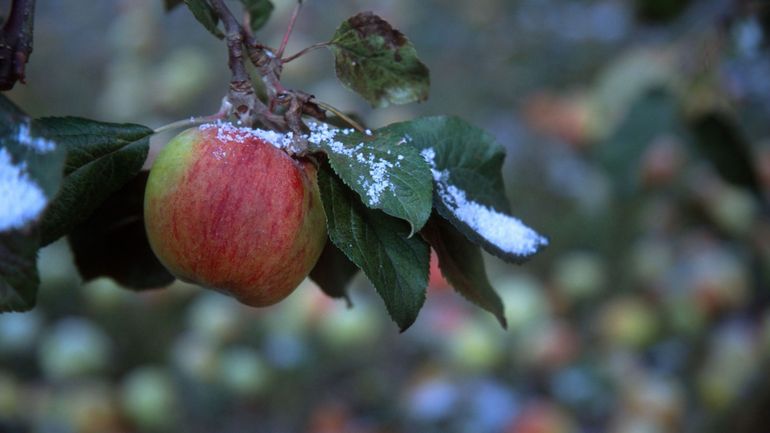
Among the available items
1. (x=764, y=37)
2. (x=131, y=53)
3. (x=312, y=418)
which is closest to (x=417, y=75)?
(x=764, y=37)

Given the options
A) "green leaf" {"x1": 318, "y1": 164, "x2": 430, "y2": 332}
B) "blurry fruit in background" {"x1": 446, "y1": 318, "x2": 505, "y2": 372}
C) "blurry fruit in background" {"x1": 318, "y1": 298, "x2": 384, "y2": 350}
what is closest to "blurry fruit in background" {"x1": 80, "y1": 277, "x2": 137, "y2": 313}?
"blurry fruit in background" {"x1": 318, "y1": 298, "x2": 384, "y2": 350}

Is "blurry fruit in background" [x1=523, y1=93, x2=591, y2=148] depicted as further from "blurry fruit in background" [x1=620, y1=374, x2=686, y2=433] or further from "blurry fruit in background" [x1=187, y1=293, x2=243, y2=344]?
"blurry fruit in background" [x1=187, y1=293, x2=243, y2=344]

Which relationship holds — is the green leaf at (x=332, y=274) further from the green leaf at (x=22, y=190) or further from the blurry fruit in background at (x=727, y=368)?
the blurry fruit in background at (x=727, y=368)

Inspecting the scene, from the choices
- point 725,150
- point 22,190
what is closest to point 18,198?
point 22,190

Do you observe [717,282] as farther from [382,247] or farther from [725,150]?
[382,247]

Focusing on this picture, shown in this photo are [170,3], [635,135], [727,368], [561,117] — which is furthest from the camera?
[561,117]
